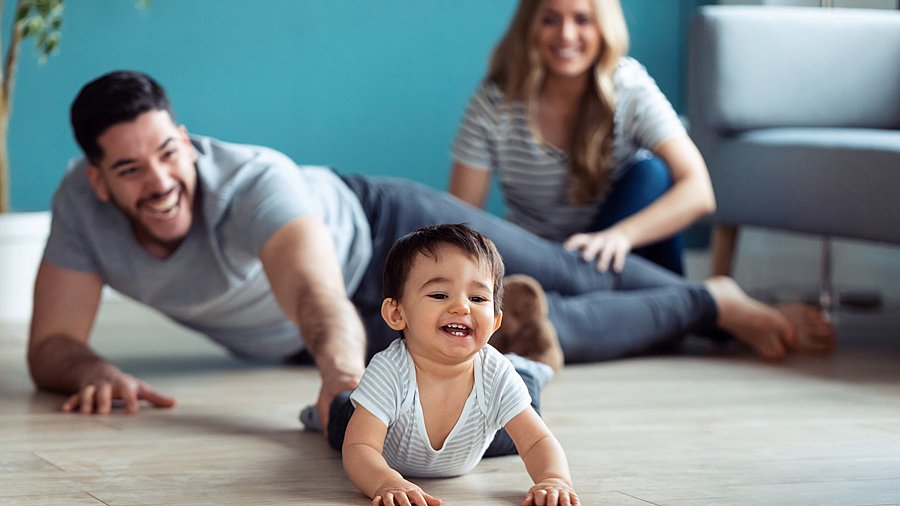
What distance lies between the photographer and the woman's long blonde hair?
2.45 m

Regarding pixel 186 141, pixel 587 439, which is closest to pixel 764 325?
pixel 587 439

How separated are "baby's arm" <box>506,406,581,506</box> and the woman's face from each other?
1277 millimetres

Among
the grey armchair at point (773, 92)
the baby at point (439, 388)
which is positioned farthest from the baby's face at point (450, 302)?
the grey armchair at point (773, 92)

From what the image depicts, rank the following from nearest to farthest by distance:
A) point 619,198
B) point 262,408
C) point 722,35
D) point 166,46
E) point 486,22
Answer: point 262,408, point 619,198, point 722,35, point 166,46, point 486,22

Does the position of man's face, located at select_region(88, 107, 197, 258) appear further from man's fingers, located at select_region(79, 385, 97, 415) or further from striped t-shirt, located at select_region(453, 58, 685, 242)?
striped t-shirt, located at select_region(453, 58, 685, 242)

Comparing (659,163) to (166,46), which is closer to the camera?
(659,163)

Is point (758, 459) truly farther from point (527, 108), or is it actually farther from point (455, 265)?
point (527, 108)

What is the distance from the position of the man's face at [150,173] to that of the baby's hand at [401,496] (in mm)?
779

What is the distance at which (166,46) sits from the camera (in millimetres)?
3342

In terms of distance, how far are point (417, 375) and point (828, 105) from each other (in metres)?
1.83

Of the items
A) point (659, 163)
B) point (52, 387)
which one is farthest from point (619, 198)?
point (52, 387)

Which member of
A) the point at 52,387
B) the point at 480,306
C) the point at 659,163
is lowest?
the point at 52,387

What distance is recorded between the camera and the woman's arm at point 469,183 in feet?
8.39

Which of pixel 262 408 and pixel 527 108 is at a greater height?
pixel 527 108
